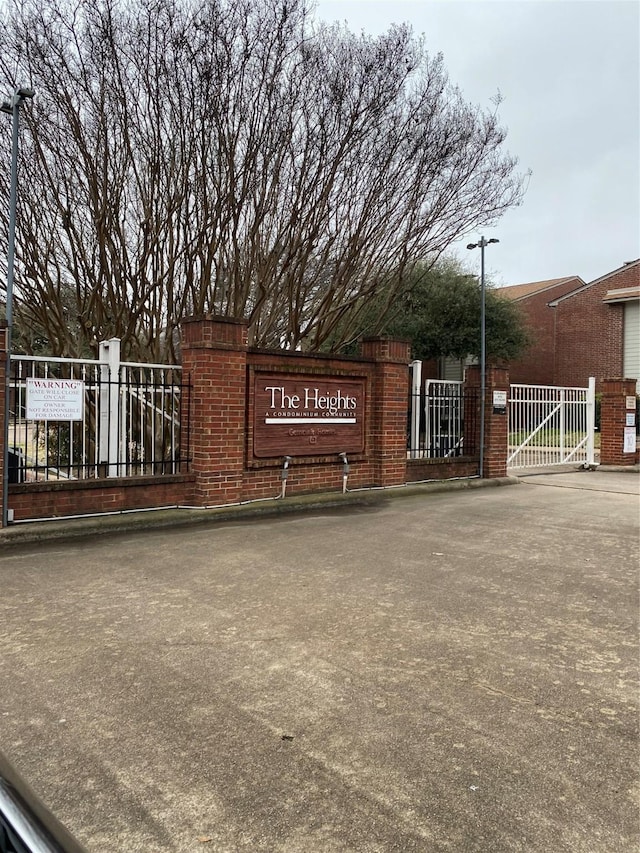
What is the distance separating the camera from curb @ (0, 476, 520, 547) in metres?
6.98

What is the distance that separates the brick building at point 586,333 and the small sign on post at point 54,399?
24.3 metres

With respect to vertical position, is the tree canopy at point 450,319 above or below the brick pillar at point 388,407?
above

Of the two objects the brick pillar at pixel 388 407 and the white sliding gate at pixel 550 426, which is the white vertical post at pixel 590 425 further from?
the brick pillar at pixel 388 407

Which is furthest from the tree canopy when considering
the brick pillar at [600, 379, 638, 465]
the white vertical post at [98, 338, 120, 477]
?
the white vertical post at [98, 338, 120, 477]

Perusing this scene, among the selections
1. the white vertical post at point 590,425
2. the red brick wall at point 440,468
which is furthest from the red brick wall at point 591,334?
the red brick wall at point 440,468

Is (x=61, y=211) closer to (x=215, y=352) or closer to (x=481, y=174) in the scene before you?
(x=215, y=352)

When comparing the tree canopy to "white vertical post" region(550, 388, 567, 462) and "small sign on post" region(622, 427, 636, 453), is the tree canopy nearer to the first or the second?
"small sign on post" region(622, 427, 636, 453)

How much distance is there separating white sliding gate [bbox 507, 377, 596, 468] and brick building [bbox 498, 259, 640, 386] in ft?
41.3

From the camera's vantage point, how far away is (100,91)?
355 inches

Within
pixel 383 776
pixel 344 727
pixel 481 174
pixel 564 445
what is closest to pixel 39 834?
pixel 383 776

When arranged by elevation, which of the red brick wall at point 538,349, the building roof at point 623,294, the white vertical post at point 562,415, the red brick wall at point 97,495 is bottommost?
the red brick wall at point 97,495

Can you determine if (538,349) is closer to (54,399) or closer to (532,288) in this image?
(532,288)

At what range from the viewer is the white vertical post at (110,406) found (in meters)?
8.01

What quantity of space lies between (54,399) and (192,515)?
6.89 feet
